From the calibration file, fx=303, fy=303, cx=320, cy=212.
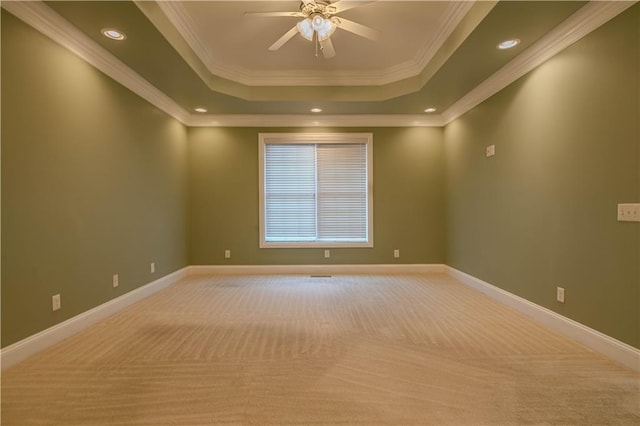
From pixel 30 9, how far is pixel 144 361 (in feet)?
8.85

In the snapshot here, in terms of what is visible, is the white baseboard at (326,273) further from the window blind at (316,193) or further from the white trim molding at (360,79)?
the white trim molding at (360,79)

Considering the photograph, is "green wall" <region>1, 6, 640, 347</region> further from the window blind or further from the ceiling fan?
the ceiling fan

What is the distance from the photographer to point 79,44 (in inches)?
106

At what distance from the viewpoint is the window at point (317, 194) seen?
5.26 m

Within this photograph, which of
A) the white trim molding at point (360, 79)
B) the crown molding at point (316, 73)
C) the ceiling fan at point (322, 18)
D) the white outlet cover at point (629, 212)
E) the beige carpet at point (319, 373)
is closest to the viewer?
the beige carpet at point (319, 373)

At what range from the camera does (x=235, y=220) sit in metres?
5.20

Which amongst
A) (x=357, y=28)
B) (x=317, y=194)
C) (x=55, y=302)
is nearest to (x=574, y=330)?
(x=357, y=28)

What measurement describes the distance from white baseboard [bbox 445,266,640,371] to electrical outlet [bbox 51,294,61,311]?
14.1 ft

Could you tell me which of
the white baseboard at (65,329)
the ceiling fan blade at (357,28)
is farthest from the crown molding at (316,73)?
the white baseboard at (65,329)

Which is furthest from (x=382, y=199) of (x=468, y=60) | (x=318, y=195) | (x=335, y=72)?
(x=468, y=60)

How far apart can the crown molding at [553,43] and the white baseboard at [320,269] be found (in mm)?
2720

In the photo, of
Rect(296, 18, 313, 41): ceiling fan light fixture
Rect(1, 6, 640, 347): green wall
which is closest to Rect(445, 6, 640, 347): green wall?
Rect(1, 6, 640, 347): green wall

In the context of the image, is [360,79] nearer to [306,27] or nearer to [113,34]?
[306,27]

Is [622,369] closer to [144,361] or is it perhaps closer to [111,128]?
[144,361]
